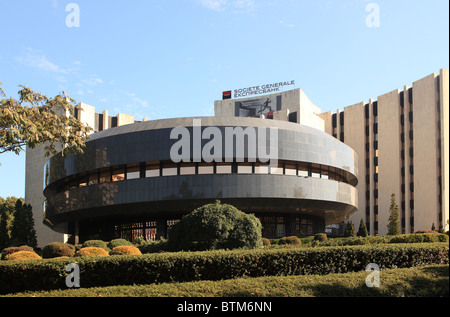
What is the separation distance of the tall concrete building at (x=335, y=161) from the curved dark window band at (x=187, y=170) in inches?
4.0

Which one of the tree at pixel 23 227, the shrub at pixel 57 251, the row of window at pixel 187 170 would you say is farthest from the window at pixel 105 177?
the tree at pixel 23 227

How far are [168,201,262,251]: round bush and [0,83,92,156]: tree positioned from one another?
21.1ft

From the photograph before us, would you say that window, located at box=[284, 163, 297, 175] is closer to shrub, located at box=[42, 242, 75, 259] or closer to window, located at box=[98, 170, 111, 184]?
window, located at box=[98, 170, 111, 184]

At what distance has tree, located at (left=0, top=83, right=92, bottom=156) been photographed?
59.7 ft

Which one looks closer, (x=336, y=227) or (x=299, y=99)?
(x=336, y=227)

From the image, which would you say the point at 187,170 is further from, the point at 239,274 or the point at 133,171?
the point at 239,274

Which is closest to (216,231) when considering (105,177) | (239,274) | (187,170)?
(239,274)

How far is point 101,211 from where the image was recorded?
45.9 meters

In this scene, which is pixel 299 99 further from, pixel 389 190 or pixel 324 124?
pixel 389 190

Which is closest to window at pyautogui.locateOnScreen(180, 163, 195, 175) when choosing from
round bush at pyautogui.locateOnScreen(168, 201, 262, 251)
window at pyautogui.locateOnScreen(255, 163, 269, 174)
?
window at pyautogui.locateOnScreen(255, 163, 269, 174)

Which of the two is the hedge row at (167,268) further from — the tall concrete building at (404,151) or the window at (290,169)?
the tall concrete building at (404,151)
